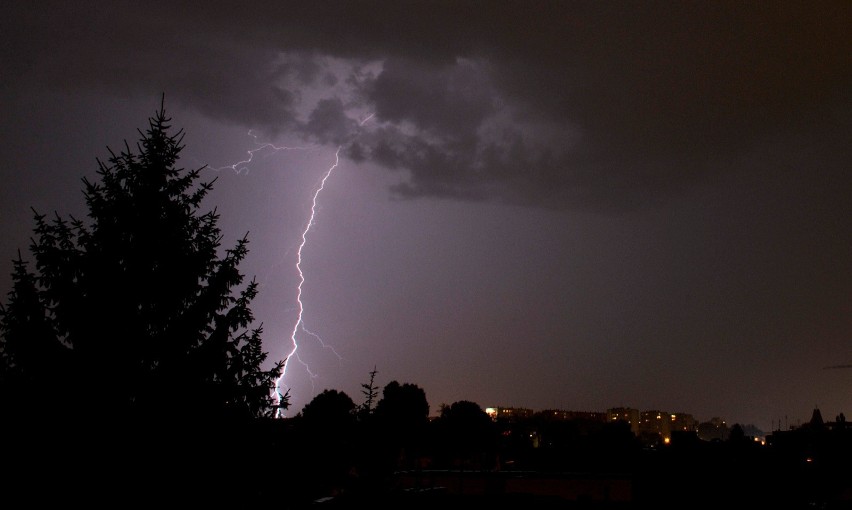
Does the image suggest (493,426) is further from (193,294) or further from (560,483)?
(193,294)

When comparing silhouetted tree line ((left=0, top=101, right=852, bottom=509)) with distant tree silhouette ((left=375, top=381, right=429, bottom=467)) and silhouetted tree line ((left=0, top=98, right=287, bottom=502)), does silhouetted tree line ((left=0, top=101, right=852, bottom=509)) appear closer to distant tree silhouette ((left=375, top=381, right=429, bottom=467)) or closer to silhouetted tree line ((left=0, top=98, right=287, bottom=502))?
silhouetted tree line ((left=0, top=98, right=287, bottom=502))

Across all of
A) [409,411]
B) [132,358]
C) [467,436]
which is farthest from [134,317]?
[467,436]

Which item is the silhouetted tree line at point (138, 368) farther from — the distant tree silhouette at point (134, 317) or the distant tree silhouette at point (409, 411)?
the distant tree silhouette at point (409, 411)

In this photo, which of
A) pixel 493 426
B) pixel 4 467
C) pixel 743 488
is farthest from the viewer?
pixel 493 426

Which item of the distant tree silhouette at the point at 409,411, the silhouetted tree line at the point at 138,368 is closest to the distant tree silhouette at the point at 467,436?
the distant tree silhouette at the point at 409,411

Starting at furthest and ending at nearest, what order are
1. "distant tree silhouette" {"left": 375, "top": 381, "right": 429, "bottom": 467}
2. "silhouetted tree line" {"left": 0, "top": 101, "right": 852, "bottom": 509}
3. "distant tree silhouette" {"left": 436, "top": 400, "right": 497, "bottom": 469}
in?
"distant tree silhouette" {"left": 436, "top": 400, "right": 497, "bottom": 469}
"distant tree silhouette" {"left": 375, "top": 381, "right": 429, "bottom": 467}
"silhouetted tree line" {"left": 0, "top": 101, "right": 852, "bottom": 509}

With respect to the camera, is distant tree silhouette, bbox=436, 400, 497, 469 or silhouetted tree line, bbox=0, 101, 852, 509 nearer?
silhouetted tree line, bbox=0, 101, 852, 509

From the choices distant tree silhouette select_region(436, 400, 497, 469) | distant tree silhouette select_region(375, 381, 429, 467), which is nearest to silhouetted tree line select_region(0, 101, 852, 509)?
distant tree silhouette select_region(375, 381, 429, 467)

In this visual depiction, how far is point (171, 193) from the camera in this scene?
12.3m

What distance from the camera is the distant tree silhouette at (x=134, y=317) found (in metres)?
10.4

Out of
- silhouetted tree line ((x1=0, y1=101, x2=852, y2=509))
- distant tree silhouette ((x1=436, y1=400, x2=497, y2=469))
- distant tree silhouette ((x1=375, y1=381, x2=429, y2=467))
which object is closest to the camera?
silhouetted tree line ((x1=0, y1=101, x2=852, y2=509))

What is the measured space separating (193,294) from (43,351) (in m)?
2.57

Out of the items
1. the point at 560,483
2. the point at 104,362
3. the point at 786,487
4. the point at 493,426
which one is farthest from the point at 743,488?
the point at 493,426

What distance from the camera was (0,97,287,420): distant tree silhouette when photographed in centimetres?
1037
